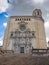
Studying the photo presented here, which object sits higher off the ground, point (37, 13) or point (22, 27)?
point (37, 13)

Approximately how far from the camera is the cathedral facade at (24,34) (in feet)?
193

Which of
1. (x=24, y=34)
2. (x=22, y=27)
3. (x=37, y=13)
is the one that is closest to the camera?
(x=24, y=34)

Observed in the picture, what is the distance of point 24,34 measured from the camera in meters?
59.9

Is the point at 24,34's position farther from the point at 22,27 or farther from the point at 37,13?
the point at 37,13

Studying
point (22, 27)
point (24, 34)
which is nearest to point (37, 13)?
point (22, 27)

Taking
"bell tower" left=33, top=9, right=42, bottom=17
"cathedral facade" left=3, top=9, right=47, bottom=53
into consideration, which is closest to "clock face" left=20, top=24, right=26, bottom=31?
"cathedral facade" left=3, top=9, right=47, bottom=53

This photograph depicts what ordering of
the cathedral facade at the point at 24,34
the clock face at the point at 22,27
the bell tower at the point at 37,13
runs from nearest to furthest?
1. the cathedral facade at the point at 24,34
2. the clock face at the point at 22,27
3. the bell tower at the point at 37,13

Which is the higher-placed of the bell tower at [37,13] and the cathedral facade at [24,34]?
the bell tower at [37,13]

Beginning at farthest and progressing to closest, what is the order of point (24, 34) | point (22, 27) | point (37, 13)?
point (37, 13) < point (22, 27) < point (24, 34)

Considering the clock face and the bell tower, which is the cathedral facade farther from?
the bell tower

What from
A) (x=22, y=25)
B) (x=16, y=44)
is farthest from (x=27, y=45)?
(x=22, y=25)

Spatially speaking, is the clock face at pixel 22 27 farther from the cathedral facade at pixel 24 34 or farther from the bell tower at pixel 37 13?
the bell tower at pixel 37 13

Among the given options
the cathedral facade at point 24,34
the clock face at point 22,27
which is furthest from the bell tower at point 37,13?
the clock face at point 22,27

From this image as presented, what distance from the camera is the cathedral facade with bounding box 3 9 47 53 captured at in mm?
58938
